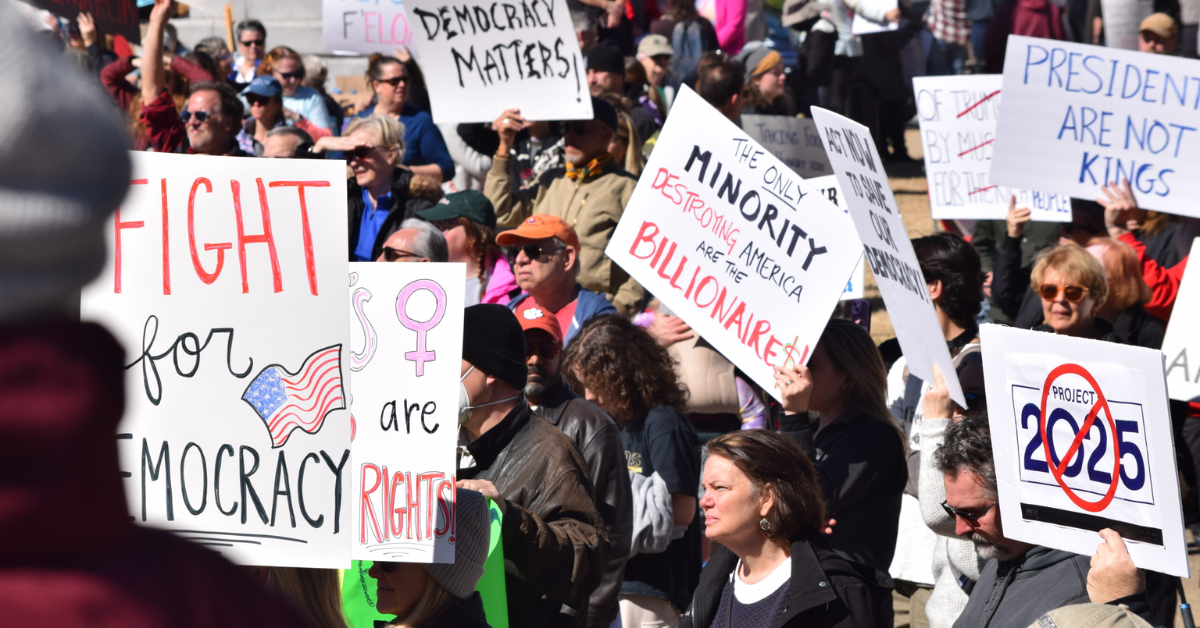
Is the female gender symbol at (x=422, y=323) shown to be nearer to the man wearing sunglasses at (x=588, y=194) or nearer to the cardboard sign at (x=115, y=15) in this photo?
the man wearing sunglasses at (x=588, y=194)

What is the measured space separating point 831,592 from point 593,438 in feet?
3.34

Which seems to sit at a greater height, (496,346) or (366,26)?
(366,26)

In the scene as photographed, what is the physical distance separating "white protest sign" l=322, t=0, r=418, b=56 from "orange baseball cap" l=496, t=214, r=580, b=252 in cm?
441

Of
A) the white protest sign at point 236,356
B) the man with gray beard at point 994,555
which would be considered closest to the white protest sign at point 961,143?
the man with gray beard at point 994,555

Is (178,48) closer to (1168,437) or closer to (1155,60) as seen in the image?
(1155,60)

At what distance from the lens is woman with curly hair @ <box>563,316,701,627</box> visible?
15.0 feet

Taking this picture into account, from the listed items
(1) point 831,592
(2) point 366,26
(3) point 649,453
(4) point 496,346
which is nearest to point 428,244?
(3) point 649,453

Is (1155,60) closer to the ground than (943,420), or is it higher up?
higher up

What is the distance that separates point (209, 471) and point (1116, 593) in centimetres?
206

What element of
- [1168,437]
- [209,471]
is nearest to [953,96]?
[1168,437]

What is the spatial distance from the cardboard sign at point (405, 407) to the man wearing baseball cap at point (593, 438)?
829 mm

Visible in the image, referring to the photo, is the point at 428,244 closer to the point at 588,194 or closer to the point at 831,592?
the point at 588,194

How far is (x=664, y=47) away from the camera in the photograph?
1171 cm

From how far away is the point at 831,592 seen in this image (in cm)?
344
